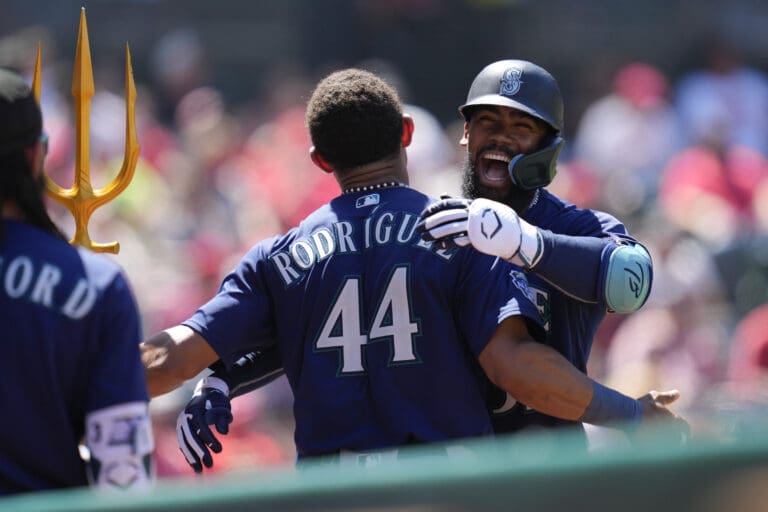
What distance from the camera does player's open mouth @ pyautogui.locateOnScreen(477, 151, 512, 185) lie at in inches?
184

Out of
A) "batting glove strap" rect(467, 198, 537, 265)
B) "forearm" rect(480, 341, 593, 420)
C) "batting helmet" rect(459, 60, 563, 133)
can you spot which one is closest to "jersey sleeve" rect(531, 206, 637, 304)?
"batting glove strap" rect(467, 198, 537, 265)

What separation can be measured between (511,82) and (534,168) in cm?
32

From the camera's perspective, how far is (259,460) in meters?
8.30

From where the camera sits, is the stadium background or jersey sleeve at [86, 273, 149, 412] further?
the stadium background

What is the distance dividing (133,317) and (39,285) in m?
0.24

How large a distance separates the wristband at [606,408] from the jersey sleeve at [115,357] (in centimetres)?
148

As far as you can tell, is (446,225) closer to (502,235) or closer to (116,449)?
(502,235)

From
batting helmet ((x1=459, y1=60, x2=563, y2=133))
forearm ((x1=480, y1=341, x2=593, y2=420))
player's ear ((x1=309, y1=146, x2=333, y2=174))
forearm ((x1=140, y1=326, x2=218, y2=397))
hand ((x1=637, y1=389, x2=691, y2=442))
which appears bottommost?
hand ((x1=637, y1=389, x2=691, y2=442))

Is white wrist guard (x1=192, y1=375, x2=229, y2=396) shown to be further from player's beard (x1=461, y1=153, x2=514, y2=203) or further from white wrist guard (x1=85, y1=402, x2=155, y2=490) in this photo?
white wrist guard (x1=85, y1=402, x2=155, y2=490)

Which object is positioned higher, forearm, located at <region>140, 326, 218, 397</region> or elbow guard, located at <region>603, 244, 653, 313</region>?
elbow guard, located at <region>603, 244, 653, 313</region>

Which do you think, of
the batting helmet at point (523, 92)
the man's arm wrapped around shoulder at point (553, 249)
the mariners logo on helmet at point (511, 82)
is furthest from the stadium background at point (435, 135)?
the mariners logo on helmet at point (511, 82)

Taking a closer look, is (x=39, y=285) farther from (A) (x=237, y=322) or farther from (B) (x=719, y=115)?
(B) (x=719, y=115)

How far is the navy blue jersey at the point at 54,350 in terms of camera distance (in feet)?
10.8

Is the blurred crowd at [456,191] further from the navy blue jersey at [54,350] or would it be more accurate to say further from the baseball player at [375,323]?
the navy blue jersey at [54,350]
